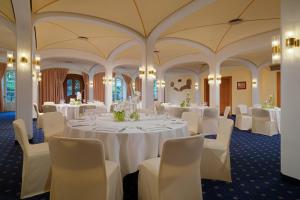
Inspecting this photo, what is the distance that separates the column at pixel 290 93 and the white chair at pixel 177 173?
1718mm

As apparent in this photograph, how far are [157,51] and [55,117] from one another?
23.6 ft

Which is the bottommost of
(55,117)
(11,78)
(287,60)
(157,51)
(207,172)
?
(207,172)

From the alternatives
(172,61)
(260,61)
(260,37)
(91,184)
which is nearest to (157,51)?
(172,61)

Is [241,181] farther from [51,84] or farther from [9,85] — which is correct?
[9,85]

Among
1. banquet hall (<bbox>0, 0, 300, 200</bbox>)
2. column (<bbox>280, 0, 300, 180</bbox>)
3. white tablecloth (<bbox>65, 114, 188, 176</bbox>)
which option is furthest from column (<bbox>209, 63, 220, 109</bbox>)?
white tablecloth (<bbox>65, 114, 188, 176</bbox>)

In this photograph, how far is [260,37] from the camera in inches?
288

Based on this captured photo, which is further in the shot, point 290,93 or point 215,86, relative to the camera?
point 215,86

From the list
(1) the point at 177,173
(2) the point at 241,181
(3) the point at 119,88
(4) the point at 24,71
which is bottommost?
(2) the point at 241,181

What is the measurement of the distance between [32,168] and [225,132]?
2.60 m

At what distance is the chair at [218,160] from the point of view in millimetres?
2902

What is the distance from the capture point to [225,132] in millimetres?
3074

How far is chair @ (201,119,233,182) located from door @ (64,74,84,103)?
13.6m

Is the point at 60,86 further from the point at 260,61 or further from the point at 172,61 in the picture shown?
the point at 260,61

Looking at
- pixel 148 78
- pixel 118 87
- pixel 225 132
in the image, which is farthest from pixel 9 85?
pixel 225 132
